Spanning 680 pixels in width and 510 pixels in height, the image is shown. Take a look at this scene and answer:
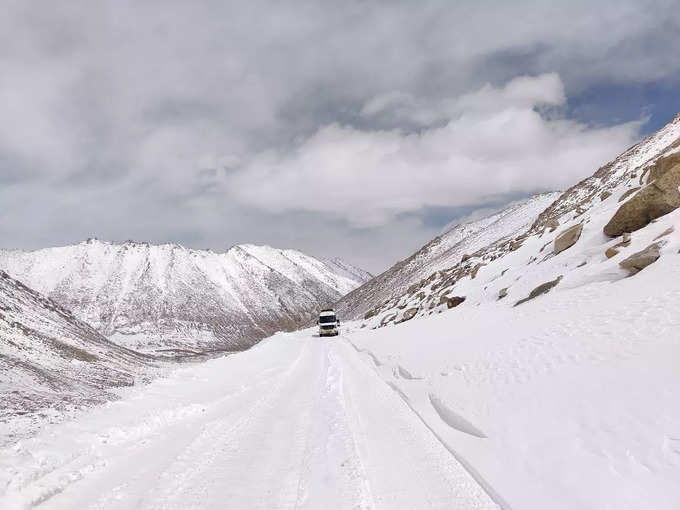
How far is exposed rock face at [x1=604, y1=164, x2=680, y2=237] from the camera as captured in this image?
1945cm

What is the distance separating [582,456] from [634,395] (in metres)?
1.70

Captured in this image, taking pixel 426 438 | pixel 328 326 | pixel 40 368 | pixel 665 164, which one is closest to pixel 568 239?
pixel 665 164

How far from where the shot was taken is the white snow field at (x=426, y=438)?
18.6 feet

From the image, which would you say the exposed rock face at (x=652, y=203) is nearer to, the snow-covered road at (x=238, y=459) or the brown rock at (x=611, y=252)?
the brown rock at (x=611, y=252)

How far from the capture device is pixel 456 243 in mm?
121000

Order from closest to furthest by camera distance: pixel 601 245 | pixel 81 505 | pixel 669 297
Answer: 1. pixel 81 505
2. pixel 669 297
3. pixel 601 245

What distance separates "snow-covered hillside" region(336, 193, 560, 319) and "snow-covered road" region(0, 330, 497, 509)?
6993 centimetres

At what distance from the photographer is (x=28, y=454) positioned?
640 centimetres

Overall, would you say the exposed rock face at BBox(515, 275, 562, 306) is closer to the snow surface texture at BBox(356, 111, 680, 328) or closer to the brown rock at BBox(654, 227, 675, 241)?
the snow surface texture at BBox(356, 111, 680, 328)

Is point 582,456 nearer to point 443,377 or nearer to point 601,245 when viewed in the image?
point 443,377

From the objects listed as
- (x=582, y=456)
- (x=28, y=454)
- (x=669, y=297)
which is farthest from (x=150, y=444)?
(x=669, y=297)

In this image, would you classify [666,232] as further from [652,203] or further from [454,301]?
[454,301]

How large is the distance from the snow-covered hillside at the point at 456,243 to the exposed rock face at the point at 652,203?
53278mm

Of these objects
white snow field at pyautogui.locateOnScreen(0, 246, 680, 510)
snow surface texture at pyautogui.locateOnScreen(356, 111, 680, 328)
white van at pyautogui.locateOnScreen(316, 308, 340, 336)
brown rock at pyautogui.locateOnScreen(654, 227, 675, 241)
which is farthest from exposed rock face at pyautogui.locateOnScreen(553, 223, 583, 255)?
white van at pyautogui.locateOnScreen(316, 308, 340, 336)
